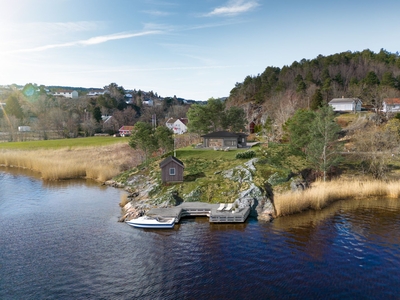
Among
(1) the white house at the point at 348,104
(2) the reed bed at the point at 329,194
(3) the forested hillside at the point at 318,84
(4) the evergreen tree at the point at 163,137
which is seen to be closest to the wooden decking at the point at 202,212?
(2) the reed bed at the point at 329,194

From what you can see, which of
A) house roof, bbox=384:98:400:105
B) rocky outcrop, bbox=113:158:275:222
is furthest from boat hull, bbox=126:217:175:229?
house roof, bbox=384:98:400:105

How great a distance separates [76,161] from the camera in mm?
56406

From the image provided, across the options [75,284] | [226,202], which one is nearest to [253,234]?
[226,202]

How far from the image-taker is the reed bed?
3152cm

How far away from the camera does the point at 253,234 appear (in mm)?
26719

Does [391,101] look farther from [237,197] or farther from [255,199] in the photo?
[237,197]

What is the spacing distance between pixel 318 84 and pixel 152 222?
295ft

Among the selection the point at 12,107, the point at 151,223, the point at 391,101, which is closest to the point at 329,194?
the point at 151,223

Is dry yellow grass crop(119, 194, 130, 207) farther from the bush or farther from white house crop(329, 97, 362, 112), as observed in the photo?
white house crop(329, 97, 362, 112)

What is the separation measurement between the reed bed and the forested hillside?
33.8m

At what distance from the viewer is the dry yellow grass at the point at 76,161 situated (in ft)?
168

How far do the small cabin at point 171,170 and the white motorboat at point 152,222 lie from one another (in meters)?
8.91

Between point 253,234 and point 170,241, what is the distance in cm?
720

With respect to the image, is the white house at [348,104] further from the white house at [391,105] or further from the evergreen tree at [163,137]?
the evergreen tree at [163,137]
